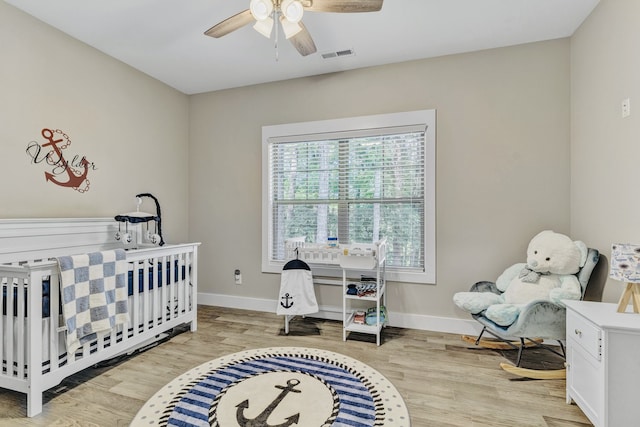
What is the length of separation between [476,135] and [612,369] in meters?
2.02

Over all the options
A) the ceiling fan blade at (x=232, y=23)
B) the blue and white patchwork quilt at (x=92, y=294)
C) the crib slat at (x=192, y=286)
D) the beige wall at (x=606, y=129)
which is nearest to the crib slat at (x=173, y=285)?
the crib slat at (x=192, y=286)

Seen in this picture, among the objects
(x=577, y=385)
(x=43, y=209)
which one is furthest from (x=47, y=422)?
(x=577, y=385)

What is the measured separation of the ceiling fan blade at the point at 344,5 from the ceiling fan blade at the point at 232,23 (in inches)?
14.3

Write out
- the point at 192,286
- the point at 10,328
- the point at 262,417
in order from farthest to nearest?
1. the point at 192,286
2. the point at 10,328
3. the point at 262,417

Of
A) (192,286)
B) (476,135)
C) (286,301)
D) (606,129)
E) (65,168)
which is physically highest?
(476,135)

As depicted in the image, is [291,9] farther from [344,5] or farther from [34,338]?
[34,338]

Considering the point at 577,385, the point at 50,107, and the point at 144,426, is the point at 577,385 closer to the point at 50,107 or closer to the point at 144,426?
the point at 144,426

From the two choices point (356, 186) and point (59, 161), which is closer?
point (59, 161)

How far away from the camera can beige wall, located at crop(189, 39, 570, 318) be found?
→ 109 inches

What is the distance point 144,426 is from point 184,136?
10.4 ft

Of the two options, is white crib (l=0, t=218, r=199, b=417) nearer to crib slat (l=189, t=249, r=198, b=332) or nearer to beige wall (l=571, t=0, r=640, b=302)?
crib slat (l=189, t=249, r=198, b=332)

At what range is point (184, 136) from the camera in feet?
13.1

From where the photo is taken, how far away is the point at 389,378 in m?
2.20

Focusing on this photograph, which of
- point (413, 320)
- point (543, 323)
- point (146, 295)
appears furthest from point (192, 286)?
point (543, 323)
